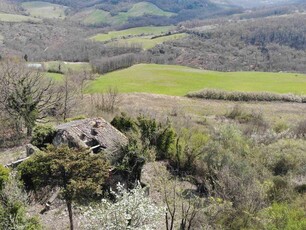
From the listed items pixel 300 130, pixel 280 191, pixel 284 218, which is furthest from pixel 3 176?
pixel 300 130

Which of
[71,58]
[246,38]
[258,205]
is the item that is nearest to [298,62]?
[246,38]

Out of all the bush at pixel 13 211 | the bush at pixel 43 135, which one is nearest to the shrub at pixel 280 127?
the bush at pixel 43 135

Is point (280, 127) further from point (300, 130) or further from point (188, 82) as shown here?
point (188, 82)

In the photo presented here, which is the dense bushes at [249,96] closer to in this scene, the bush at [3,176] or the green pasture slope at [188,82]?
the green pasture slope at [188,82]

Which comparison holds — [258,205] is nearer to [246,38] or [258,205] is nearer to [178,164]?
[178,164]

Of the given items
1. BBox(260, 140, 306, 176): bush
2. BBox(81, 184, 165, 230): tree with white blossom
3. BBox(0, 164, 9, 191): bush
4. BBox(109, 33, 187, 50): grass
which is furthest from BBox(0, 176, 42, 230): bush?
BBox(109, 33, 187, 50): grass

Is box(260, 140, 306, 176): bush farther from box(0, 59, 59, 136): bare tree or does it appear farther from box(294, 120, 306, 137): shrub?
box(0, 59, 59, 136): bare tree

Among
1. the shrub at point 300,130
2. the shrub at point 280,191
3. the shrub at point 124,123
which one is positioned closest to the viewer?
the shrub at point 280,191
